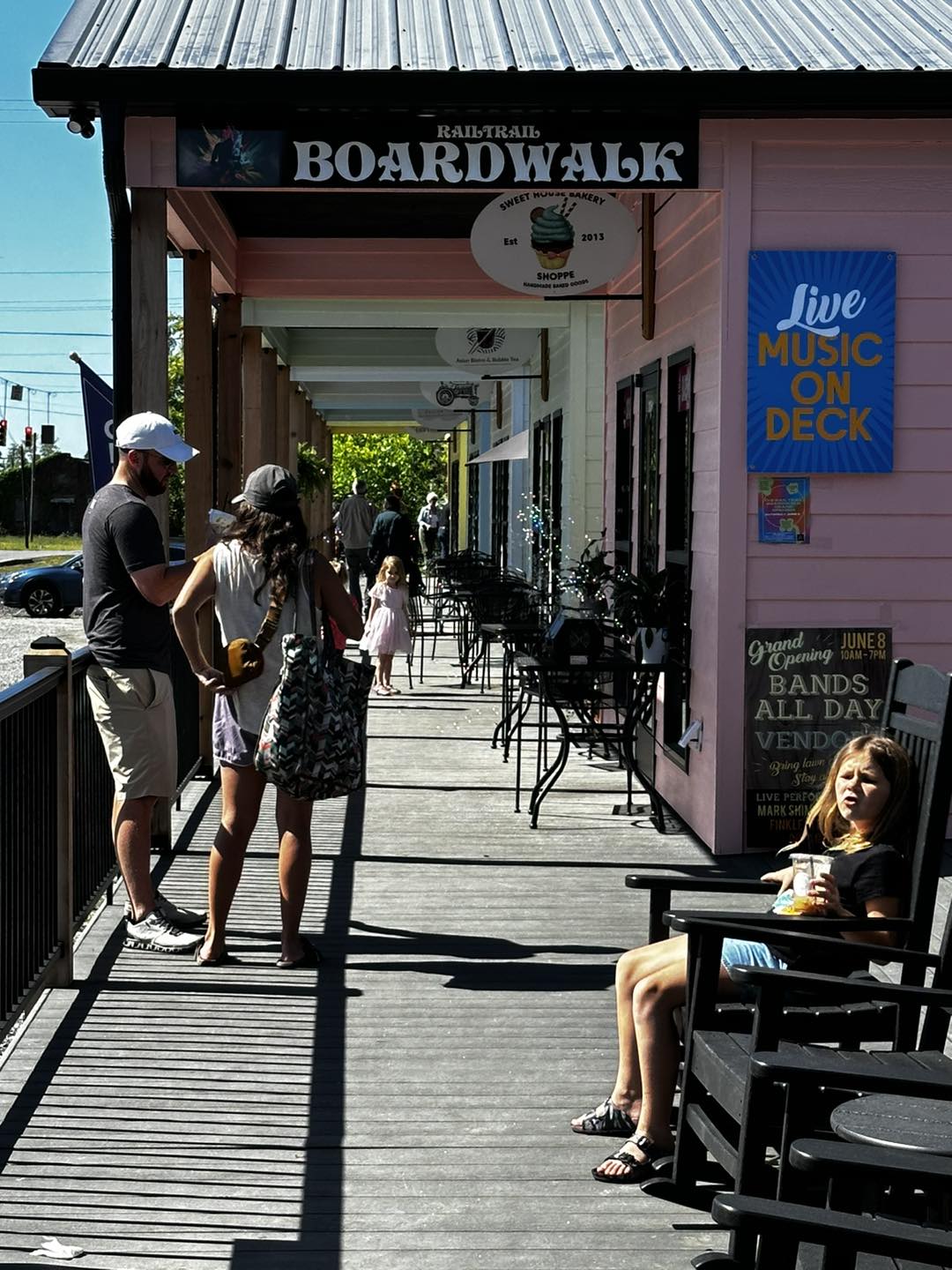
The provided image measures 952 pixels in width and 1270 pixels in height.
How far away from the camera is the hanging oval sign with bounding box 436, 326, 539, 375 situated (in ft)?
54.2

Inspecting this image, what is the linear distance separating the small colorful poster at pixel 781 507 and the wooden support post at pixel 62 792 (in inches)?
138

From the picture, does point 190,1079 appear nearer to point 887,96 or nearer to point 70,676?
point 70,676

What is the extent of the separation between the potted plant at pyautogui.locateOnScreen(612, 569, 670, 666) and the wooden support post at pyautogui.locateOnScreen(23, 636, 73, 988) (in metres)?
Result: 3.83

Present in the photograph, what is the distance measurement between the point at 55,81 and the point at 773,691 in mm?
4114

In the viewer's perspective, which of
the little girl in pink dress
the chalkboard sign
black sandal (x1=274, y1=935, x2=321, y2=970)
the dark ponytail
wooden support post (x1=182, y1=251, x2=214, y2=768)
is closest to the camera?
the dark ponytail

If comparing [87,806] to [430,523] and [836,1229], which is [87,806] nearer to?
[836,1229]

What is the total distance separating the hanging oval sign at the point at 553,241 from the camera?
910cm

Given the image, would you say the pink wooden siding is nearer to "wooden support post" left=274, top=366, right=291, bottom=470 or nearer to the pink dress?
the pink dress

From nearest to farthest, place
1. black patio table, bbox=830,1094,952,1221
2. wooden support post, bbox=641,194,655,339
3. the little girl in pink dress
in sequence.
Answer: black patio table, bbox=830,1094,952,1221, wooden support post, bbox=641,194,655,339, the little girl in pink dress

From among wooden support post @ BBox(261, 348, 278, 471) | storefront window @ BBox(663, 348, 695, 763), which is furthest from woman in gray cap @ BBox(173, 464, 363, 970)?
wooden support post @ BBox(261, 348, 278, 471)

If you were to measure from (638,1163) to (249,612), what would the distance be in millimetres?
2610

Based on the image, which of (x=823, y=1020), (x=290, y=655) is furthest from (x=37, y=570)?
(x=823, y=1020)

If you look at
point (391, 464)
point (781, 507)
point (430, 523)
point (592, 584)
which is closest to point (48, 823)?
point (781, 507)

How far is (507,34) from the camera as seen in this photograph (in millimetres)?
8258
